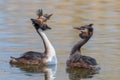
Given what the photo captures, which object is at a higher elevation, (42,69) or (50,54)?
(50,54)

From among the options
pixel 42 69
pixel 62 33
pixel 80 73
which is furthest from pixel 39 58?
pixel 62 33

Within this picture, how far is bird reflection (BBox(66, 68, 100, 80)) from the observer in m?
14.1

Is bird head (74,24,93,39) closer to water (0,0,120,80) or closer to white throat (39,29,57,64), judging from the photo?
water (0,0,120,80)

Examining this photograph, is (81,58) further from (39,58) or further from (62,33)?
(62,33)

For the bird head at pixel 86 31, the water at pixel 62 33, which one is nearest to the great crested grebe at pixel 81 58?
the bird head at pixel 86 31

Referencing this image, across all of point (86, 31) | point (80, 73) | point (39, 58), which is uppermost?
point (86, 31)

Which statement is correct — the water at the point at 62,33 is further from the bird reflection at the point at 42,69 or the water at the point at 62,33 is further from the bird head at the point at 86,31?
the bird head at the point at 86,31

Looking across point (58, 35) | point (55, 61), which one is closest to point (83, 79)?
point (55, 61)

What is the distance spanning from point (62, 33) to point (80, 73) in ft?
12.1

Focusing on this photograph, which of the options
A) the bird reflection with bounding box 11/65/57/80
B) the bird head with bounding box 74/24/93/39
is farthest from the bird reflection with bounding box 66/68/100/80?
the bird head with bounding box 74/24/93/39

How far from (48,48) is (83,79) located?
168cm

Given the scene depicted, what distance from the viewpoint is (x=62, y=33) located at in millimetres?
18156

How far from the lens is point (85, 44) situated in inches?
663

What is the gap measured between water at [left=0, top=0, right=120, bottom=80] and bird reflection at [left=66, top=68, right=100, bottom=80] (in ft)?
0.30
